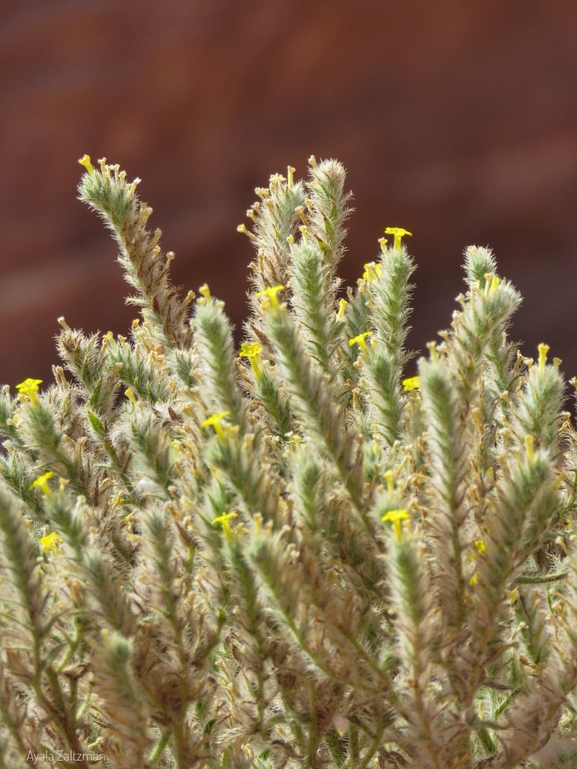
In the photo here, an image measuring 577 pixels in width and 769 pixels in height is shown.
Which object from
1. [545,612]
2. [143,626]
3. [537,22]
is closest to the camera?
[143,626]

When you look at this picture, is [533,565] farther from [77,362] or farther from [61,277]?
[61,277]

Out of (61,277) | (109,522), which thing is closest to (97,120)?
(61,277)

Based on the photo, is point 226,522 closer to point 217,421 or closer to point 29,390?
point 217,421

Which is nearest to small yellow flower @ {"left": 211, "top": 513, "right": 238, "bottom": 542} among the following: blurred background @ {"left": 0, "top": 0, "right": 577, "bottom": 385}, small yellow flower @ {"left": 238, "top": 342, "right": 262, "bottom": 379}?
small yellow flower @ {"left": 238, "top": 342, "right": 262, "bottom": 379}

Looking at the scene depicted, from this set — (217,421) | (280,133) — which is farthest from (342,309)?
(280,133)

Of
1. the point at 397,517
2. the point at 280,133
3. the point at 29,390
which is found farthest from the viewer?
the point at 280,133
